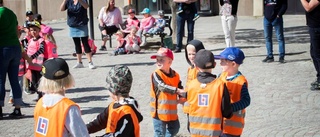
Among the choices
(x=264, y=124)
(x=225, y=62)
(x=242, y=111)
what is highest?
(x=225, y=62)

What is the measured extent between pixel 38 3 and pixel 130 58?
15.0 metres

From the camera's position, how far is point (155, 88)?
698 cm

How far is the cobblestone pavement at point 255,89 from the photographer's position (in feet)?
28.9

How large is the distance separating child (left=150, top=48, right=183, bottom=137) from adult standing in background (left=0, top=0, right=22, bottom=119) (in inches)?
131

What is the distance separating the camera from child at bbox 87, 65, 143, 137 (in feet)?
16.3

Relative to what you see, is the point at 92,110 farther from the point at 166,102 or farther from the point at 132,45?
the point at 132,45

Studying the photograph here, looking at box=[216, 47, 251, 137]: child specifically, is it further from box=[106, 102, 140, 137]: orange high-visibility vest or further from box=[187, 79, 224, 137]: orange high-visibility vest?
box=[106, 102, 140, 137]: orange high-visibility vest

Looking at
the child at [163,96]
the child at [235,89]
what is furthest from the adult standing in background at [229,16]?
the child at [235,89]

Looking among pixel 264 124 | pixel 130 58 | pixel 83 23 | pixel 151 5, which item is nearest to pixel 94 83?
pixel 83 23

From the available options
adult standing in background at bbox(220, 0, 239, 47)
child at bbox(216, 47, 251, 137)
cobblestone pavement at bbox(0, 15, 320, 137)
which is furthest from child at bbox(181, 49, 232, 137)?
adult standing in background at bbox(220, 0, 239, 47)

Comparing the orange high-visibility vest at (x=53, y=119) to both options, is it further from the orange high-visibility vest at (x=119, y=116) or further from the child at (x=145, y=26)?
the child at (x=145, y=26)

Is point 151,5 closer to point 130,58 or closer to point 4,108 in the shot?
point 130,58

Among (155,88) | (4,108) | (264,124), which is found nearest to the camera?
(155,88)

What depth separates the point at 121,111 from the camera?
16.4ft
